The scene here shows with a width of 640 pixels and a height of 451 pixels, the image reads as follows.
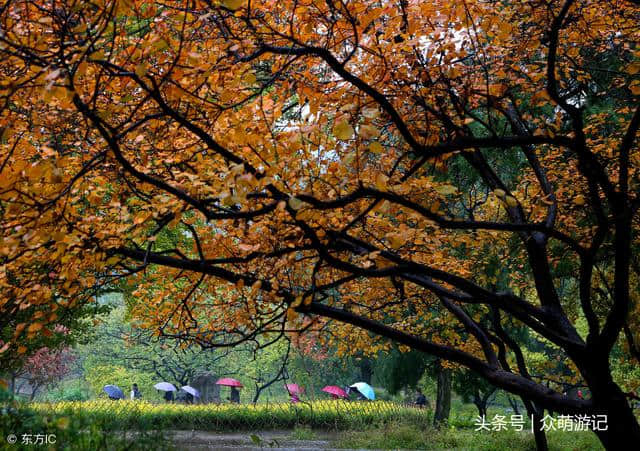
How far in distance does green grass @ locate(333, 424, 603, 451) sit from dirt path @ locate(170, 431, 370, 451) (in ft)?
2.27

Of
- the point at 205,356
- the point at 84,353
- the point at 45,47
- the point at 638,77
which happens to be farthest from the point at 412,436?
the point at 84,353

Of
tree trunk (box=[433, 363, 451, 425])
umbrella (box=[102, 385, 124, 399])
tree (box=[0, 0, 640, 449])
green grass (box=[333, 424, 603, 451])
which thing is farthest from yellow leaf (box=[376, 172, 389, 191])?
umbrella (box=[102, 385, 124, 399])

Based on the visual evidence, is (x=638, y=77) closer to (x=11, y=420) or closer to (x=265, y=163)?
(x=265, y=163)

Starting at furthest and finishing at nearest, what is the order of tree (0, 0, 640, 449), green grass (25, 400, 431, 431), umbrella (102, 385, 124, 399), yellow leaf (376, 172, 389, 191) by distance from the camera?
1. umbrella (102, 385, 124, 399)
2. green grass (25, 400, 431, 431)
3. tree (0, 0, 640, 449)
4. yellow leaf (376, 172, 389, 191)

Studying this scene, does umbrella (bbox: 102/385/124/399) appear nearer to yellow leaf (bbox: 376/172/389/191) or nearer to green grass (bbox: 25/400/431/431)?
green grass (bbox: 25/400/431/431)

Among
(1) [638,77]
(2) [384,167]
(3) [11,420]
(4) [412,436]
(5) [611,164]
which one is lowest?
(4) [412,436]

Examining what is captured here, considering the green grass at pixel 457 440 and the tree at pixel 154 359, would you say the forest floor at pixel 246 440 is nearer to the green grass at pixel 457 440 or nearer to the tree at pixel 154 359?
the green grass at pixel 457 440

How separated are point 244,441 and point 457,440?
5811 millimetres

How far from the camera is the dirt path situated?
1295cm

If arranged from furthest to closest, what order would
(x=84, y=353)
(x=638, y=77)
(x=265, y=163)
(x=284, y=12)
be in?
(x=84, y=353)
(x=638, y=77)
(x=284, y=12)
(x=265, y=163)

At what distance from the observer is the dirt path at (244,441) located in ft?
42.5

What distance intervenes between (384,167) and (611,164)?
3.64 meters

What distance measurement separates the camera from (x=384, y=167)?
5082 mm

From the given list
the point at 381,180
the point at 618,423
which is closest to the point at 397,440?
the point at 618,423
